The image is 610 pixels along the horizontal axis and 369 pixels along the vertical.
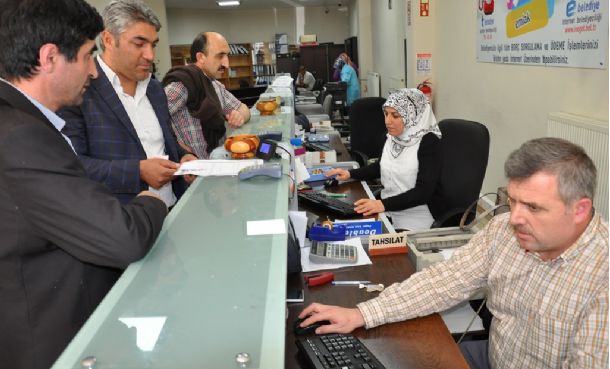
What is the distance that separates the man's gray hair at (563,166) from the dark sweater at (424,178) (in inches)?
48.4

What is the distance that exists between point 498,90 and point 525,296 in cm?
301

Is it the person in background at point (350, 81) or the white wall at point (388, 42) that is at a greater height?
the white wall at point (388, 42)

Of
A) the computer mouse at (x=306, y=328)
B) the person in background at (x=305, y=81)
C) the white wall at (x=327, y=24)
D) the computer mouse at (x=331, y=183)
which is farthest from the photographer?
the white wall at (x=327, y=24)

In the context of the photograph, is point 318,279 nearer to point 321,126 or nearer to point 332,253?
point 332,253

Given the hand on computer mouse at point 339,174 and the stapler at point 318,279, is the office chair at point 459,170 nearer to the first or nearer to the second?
the hand on computer mouse at point 339,174

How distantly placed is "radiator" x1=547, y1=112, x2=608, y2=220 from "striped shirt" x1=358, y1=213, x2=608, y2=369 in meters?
1.36

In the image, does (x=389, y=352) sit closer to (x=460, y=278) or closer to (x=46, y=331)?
(x=460, y=278)

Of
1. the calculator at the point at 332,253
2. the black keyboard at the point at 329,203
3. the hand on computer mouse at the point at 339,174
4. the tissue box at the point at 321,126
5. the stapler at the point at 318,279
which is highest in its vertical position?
the tissue box at the point at 321,126

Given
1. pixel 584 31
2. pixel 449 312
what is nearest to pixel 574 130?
pixel 584 31

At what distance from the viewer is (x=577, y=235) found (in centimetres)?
117

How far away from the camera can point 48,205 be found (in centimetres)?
89

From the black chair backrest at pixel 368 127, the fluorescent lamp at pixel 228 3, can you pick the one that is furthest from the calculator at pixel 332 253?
the fluorescent lamp at pixel 228 3

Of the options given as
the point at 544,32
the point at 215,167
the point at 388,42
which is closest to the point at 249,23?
the point at 388,42

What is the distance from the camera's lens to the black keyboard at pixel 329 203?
2.18 metres
